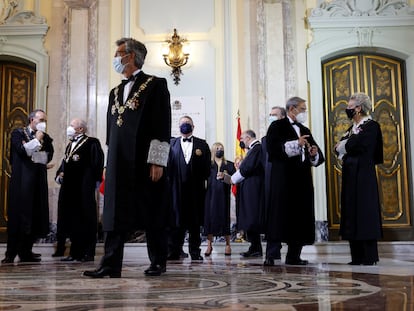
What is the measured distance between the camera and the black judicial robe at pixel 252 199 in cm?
627

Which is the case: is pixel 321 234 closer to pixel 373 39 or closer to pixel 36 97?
pixel 373 39

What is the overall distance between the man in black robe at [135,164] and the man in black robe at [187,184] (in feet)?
6.48

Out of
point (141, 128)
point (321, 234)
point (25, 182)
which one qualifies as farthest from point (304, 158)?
point (321, 234)

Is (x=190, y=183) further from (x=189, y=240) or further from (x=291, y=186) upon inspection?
(x=291, y=186)

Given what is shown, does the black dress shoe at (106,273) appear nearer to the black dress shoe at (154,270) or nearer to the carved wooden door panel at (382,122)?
the black dress shoe at (154,270)

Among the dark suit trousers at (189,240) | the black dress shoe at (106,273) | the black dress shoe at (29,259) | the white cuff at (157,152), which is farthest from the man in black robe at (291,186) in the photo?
the black dress shoe at (29,259)

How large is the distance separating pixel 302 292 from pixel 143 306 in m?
0.80

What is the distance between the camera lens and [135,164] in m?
3.35

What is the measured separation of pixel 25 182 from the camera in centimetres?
547

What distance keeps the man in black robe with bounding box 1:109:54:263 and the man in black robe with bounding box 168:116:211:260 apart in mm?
1283

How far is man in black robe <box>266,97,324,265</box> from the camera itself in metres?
4.52

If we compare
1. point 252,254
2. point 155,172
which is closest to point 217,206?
point 252,254

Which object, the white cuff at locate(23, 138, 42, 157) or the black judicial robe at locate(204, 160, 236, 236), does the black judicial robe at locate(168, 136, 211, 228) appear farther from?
the white cuff at locate(23, 138, 42, 157)

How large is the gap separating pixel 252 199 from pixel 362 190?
1955 millimetres
